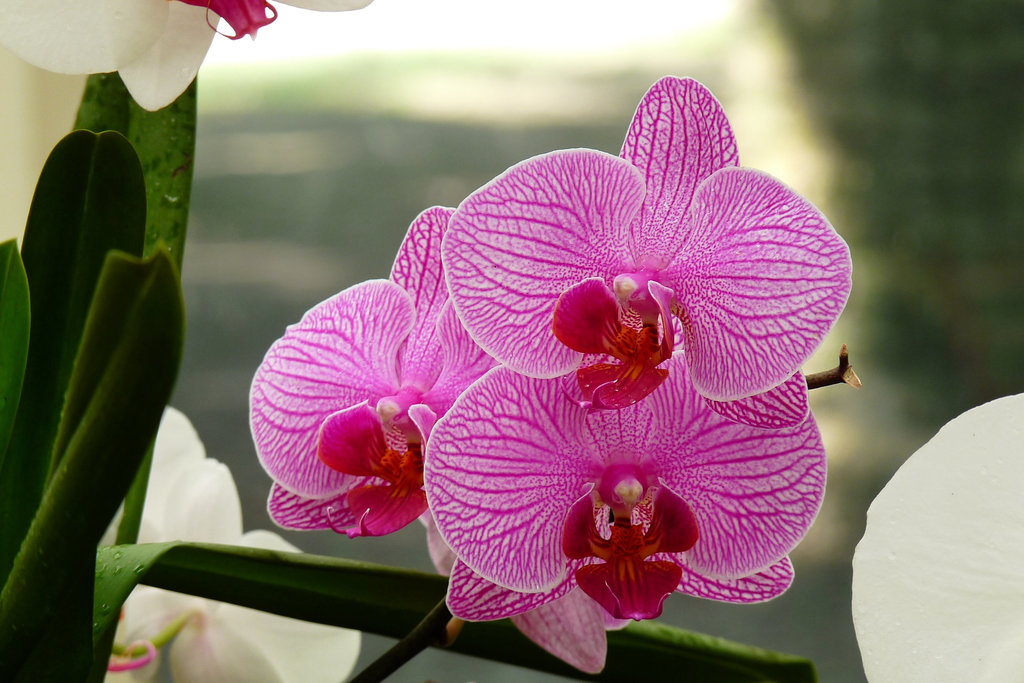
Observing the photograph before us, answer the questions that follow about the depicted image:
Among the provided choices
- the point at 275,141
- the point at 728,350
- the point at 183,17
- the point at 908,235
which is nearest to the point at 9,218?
→ the point at 275,141

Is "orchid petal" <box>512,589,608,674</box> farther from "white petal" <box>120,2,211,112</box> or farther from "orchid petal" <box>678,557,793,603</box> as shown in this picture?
"white petal" <box>120,2,211,112</box>

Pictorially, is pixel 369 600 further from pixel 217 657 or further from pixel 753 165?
pixel 753 165

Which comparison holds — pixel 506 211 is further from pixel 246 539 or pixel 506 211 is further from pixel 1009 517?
pixel 246 539

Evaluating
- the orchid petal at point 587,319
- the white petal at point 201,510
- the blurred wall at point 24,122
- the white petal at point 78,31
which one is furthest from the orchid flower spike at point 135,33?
the blurred wall at point 24,122

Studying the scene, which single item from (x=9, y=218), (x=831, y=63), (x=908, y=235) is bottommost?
(x=908, y=235)

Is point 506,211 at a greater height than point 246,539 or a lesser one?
greater
